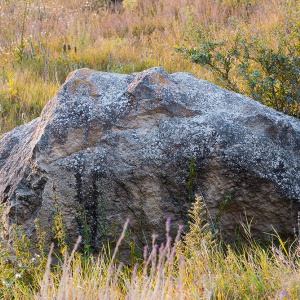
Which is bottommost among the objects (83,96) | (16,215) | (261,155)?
(16,215)

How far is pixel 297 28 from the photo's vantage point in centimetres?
494

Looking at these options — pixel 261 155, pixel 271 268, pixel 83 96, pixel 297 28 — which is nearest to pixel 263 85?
pixel 297 28

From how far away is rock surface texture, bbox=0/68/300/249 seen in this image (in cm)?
322

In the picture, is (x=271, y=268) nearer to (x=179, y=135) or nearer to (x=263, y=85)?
(x=179, y=135)

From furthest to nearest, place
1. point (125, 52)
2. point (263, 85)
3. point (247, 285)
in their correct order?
point (125, 52), point (263, 85), point (247, 285)

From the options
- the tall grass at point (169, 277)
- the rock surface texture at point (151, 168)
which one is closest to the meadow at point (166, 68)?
the tall grass at point (169, 277)

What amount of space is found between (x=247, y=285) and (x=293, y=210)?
0.98 metres

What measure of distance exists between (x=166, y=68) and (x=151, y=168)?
3716mm

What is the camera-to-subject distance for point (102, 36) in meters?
8.77

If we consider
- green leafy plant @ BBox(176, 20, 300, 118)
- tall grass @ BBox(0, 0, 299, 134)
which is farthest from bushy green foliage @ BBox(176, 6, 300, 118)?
tall grass @ BBox(0, 0, 299, 134)

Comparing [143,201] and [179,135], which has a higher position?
[179,135]

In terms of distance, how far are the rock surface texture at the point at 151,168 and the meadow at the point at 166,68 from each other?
0.16 meters

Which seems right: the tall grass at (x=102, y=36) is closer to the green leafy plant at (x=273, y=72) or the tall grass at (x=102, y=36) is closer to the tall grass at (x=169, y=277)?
the green leafy plant at (x=273, y=72)

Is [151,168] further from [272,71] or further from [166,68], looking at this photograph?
[166,68]
